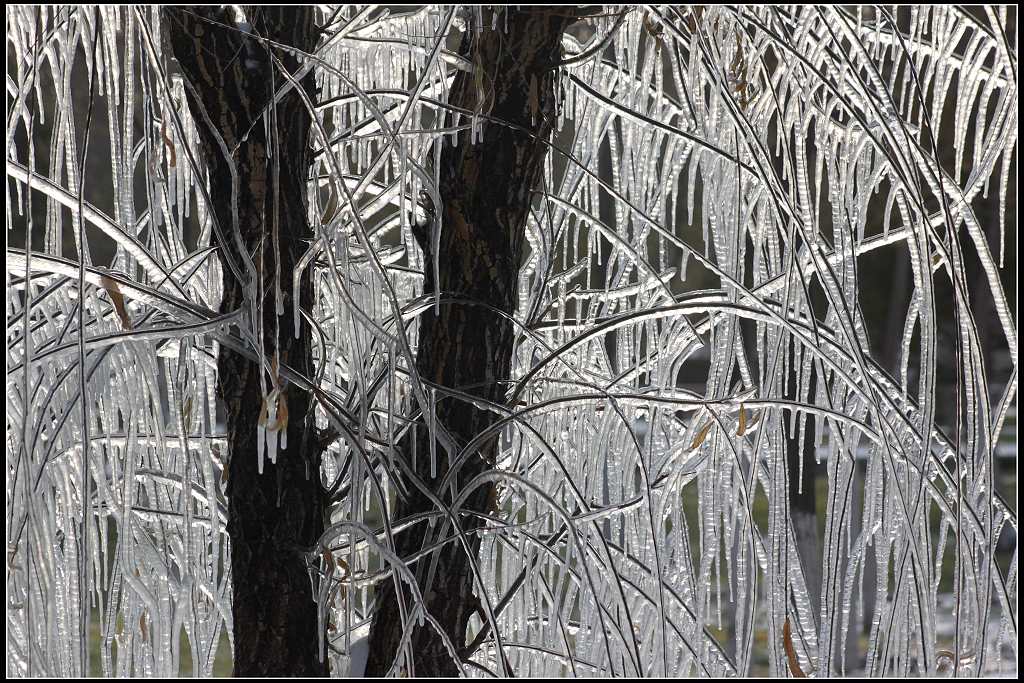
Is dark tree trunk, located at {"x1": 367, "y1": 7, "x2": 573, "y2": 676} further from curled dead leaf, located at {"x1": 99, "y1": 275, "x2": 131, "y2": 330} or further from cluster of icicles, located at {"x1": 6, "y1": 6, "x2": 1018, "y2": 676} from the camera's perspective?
curled dead leaf, located at {"x1": 99, "y1": 275, "x2": 131, "y2": 330}

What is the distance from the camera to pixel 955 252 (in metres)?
0.46

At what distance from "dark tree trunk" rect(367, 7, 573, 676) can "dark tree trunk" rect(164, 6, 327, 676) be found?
63mm

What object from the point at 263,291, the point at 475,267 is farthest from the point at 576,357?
the point at 263,291

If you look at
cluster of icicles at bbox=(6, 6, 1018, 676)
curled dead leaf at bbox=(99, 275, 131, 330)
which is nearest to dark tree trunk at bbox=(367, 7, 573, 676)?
cluster of icicles at bbox=(6, 6, 1018, 676)

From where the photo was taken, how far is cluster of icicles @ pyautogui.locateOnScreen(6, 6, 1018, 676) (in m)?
0.47

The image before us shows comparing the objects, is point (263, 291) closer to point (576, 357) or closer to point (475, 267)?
point (475, 267)

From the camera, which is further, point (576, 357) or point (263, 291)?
point (576, 357)

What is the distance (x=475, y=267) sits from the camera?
1.70ft

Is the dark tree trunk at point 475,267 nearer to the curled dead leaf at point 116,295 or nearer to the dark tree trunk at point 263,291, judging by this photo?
the dark tree trunk at point 263,291

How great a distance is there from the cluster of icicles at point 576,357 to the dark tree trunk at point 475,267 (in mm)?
15

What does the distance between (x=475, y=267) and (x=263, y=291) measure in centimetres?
13

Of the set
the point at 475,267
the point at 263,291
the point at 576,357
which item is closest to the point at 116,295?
the point at 263,291

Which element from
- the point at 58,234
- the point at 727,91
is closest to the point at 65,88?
the point at 58,234

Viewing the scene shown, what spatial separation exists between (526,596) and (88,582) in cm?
32
